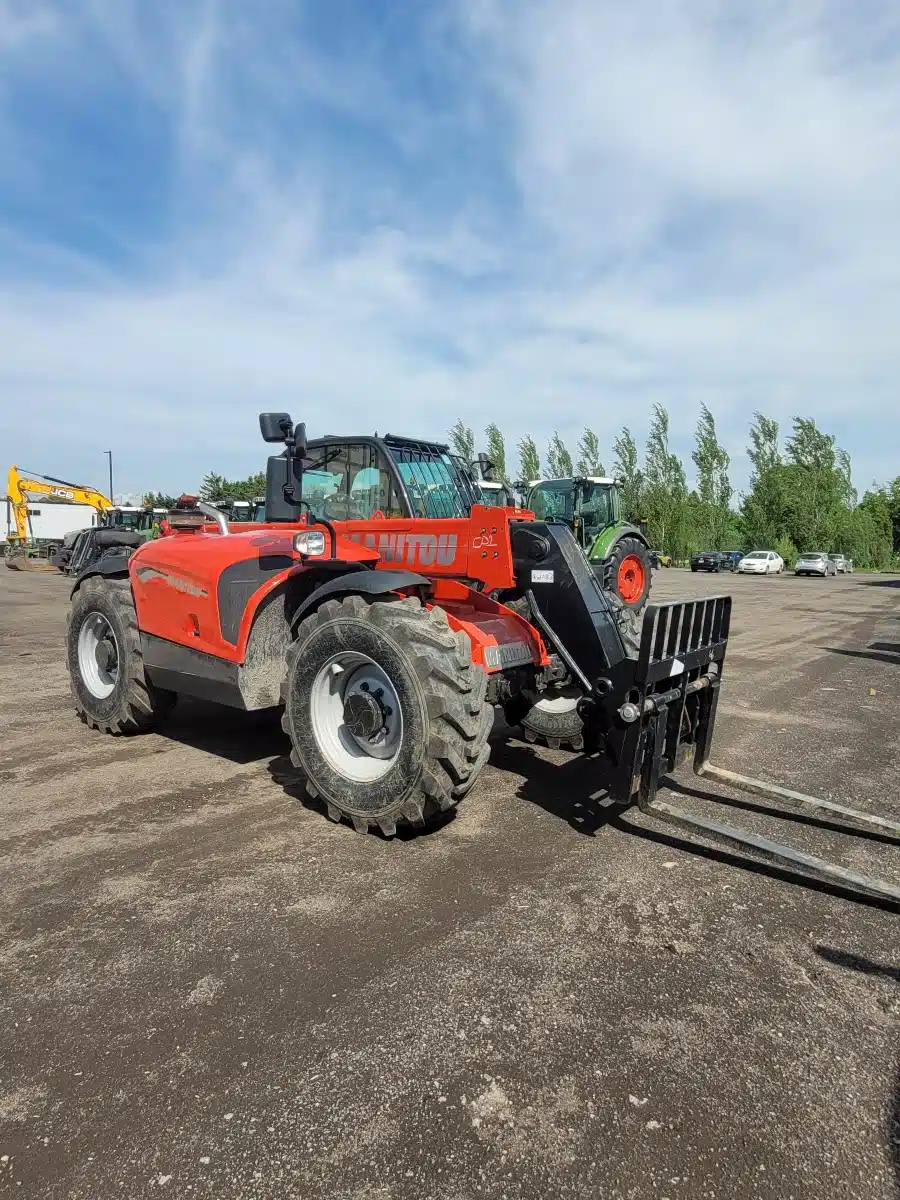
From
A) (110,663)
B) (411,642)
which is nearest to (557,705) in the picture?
(411,642)

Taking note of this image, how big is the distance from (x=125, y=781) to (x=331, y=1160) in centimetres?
348

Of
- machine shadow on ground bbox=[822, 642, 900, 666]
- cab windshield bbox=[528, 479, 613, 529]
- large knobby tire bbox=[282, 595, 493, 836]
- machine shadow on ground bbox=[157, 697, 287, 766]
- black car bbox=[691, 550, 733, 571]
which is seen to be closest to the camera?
large knobby tire bbox=[282, 595, 493, 836]

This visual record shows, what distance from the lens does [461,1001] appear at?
2.69 metres

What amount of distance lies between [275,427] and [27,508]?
3650cm

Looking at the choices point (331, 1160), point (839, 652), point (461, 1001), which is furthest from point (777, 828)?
point (839, 652)

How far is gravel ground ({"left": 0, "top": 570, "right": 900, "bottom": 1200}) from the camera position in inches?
79.6

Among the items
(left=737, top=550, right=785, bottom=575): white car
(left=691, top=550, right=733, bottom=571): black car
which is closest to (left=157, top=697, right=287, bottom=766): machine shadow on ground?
(left=691, top=550, right=733, bottom=571): black car

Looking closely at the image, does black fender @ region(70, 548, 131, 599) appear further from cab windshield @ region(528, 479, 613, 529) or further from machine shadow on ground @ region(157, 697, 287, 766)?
cab windshield @ region(528, 479, 613, 529)

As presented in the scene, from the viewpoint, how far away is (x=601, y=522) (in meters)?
17.6

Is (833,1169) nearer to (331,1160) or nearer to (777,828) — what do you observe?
(331,1160)

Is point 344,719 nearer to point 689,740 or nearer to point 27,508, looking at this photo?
point 689,740

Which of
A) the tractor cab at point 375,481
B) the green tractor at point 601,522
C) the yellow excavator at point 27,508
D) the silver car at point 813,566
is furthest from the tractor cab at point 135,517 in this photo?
the silver car at point 813,566

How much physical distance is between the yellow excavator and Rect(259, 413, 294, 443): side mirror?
32145mm

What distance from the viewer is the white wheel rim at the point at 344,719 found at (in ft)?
13.7
